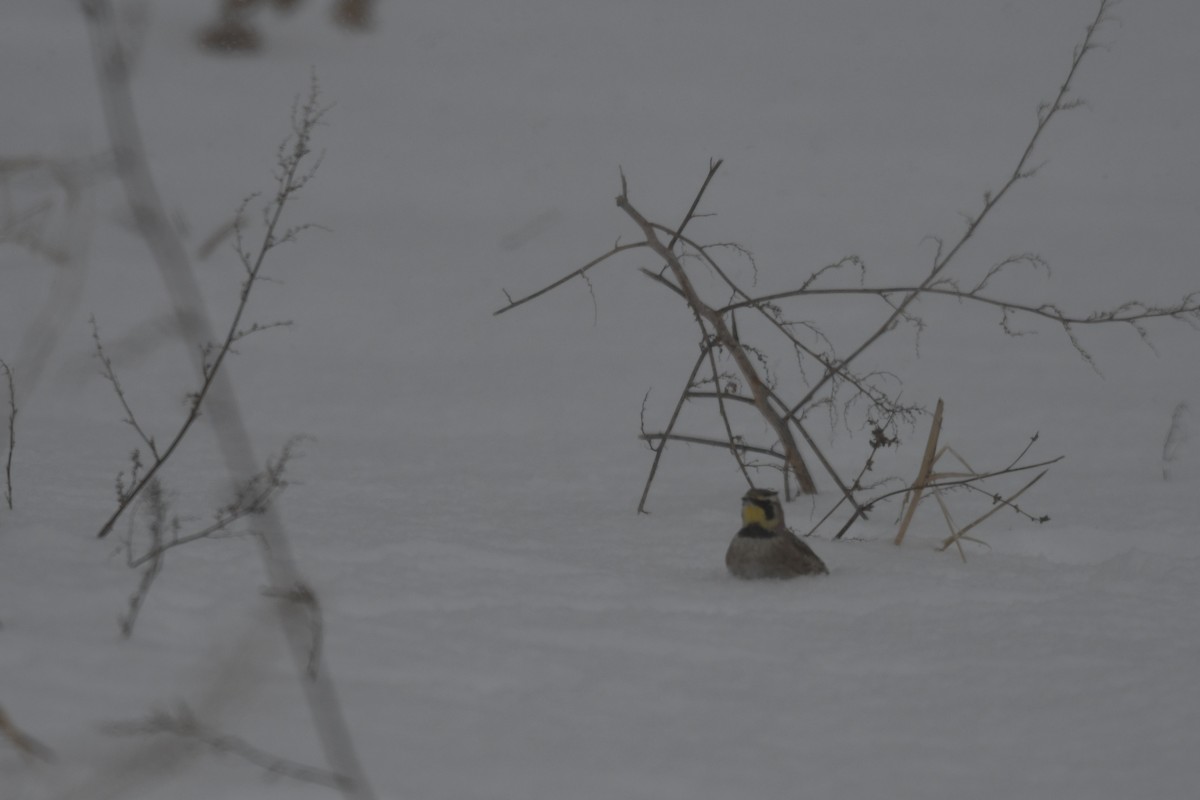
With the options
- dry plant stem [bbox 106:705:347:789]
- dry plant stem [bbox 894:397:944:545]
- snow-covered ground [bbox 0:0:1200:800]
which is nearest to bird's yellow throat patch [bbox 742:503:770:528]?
snow-covered ground [bbox 0:0:1200:800]

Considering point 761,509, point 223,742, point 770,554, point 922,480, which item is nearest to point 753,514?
point 761,509

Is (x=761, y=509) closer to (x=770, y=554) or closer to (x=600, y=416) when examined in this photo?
(x=770, y=554)

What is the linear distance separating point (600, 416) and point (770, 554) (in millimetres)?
1963

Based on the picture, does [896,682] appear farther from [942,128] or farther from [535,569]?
[942,128]

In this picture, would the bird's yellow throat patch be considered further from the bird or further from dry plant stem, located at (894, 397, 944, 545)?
dry plant stem, located at (894, 397, 944, 545)

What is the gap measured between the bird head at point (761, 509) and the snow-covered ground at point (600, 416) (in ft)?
0.50

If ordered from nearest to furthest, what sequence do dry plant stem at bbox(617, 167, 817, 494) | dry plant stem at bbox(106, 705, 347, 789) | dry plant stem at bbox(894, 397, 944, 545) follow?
1. dry plant stem at bbox(106, 705, 347, 789)
2. dry plant stem at bbox(894, 397, 944, 545)
3. dry plant stem at bbox(617, 167, 817, 494)

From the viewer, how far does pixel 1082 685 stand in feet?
6.77

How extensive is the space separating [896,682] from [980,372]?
3294 mm

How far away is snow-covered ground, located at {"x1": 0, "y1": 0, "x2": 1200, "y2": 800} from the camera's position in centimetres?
178

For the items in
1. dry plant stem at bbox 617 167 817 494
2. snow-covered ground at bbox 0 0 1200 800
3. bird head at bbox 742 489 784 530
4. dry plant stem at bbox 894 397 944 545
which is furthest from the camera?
dry plant stem at bbox 617 167 817 494

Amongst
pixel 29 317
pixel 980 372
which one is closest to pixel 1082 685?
pixel 980 372

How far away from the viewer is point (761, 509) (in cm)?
302

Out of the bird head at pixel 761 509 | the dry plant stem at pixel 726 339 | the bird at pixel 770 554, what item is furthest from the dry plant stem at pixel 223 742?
the dry plant stem at pixel 726 339
